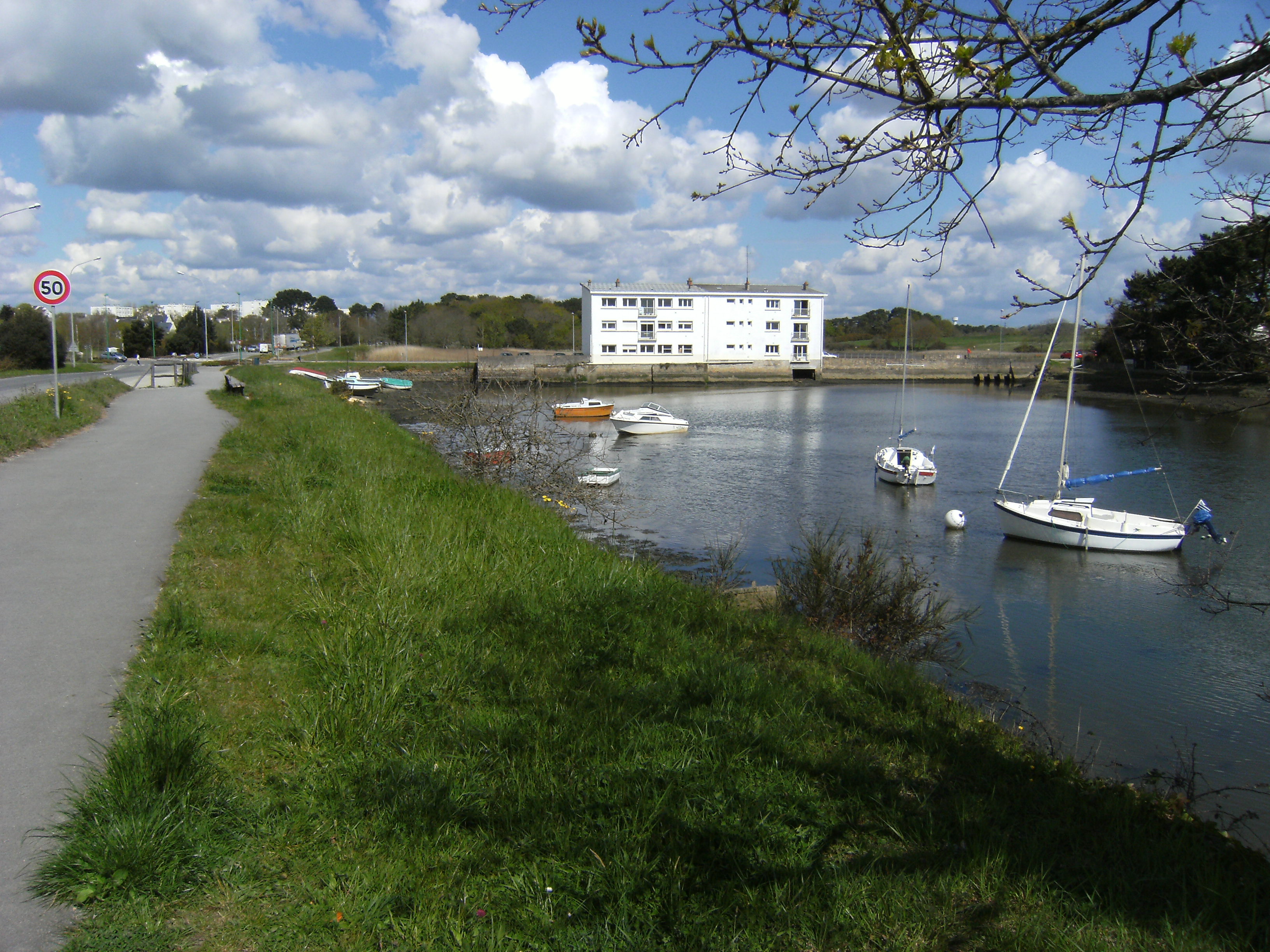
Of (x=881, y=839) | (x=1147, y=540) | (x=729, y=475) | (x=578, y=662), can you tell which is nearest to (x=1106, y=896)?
(x=881, y=839)

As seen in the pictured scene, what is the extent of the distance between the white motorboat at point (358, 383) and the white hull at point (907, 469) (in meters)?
41.6

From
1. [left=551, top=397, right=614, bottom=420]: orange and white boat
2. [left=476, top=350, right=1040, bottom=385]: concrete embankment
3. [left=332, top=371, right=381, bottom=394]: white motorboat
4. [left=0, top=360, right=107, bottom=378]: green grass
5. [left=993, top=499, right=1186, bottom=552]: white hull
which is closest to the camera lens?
[left=993, top=499, right=1186, bottom=552]: white hull

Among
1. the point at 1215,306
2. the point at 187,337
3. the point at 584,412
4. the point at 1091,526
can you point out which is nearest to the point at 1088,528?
the point at 1091,526

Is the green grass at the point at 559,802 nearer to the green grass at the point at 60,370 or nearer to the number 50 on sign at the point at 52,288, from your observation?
the number 50 on sign at the point at 52,288

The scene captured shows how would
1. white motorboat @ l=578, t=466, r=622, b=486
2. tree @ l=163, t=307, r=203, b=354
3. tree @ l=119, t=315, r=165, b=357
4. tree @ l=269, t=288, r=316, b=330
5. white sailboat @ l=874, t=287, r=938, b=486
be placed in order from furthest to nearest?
tree @ l=269, t=288, r=316, b=330 → tree @ l=163, t=307, r=203, b=354 → tree @ l=119, t=315, r=165, b=357 → white sailboat @ l=874, t=287, r=938, b=486 → white motorboat @ l=578, t=466, r=622, b=486

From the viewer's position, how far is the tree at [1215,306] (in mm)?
4359

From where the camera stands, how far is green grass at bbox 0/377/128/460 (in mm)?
13492

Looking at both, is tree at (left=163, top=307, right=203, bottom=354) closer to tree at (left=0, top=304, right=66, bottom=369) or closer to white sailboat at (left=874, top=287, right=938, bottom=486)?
tree at (left=0, top=304, right=66, bottom=369)

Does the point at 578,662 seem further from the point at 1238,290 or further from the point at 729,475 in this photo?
the point at 729,475

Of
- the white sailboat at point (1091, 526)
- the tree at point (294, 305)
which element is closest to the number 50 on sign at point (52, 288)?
the white sailboat at point (1091, 526)

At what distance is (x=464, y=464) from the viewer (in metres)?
17.5

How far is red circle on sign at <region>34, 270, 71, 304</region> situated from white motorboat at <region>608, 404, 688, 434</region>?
3204 cm

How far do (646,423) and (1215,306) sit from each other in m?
41.4

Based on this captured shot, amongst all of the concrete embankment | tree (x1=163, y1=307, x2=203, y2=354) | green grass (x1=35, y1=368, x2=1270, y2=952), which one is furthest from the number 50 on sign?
tree (x1=163, y1=307, x2=203, y2=354)
